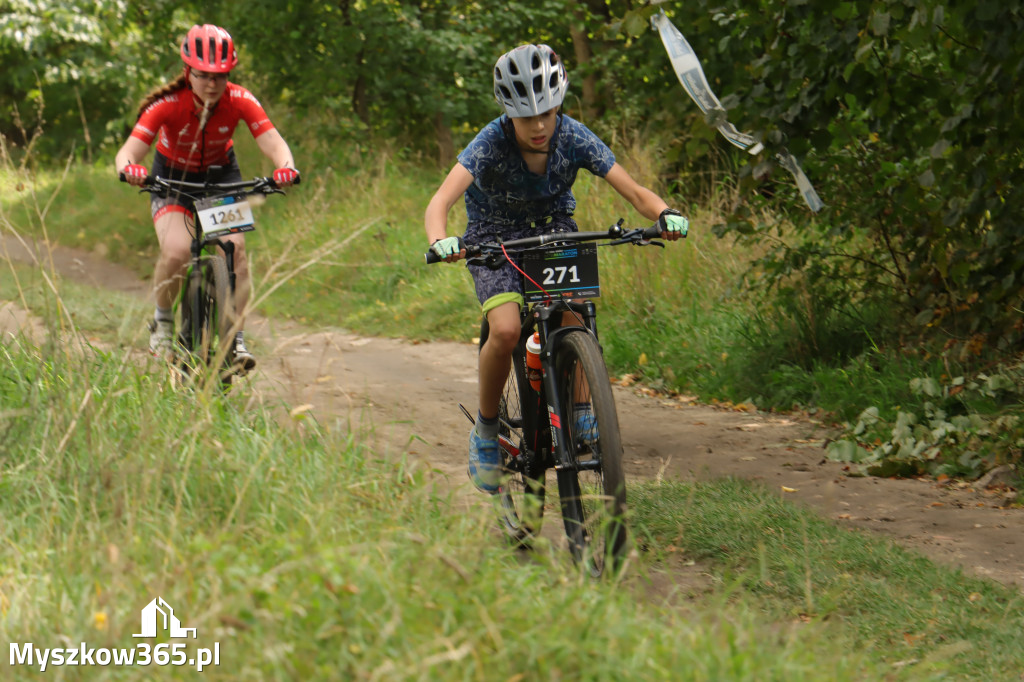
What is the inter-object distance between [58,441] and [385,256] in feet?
28.7

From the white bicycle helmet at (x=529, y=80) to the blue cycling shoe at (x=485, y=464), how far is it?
1404mm

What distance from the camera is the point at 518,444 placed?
4.49m

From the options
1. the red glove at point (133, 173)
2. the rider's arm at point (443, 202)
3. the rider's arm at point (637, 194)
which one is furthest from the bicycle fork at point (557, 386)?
the red glove at point (133, 173)

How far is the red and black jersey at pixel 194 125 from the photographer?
5.98 m

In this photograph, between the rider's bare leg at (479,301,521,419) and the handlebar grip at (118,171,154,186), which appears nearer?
the rider's bare leg at (479,301,521,419)

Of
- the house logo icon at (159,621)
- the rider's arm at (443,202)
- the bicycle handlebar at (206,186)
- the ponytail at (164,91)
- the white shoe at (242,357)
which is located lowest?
the house logo icon at (159,621)

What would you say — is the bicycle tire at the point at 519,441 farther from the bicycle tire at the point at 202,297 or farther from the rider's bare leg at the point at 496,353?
the bicycle tire at the point at 202,297

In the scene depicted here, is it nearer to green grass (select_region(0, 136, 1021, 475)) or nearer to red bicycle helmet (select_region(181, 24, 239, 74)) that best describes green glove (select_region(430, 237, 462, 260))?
green grass (select_region(0, 136, 1021, 475))

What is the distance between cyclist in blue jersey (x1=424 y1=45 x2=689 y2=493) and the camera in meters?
4.03

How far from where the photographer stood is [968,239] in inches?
234

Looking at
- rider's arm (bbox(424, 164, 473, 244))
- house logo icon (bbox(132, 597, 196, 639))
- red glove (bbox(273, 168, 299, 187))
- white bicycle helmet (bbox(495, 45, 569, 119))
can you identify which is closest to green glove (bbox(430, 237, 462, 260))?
rider's arm (bbox(424, 164, 473, 244))

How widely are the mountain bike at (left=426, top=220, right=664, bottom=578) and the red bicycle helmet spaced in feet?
8.14

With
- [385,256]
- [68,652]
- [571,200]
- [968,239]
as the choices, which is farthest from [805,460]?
[385,256]

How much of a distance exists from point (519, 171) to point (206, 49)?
235 cm
